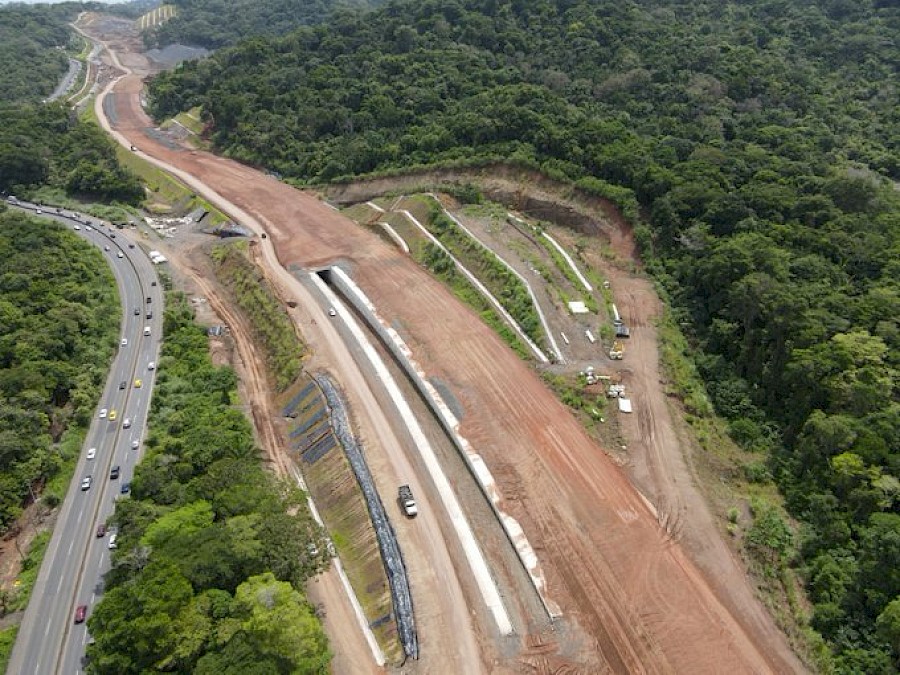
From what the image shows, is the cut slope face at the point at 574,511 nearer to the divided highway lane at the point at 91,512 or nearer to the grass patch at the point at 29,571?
the divided highway lane at the point at 91,512

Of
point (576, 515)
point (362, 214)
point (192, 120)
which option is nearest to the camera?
point (576, 515)

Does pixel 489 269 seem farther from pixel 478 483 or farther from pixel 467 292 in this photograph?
pixel 478 483

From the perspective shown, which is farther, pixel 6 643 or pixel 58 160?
pixel 58 160

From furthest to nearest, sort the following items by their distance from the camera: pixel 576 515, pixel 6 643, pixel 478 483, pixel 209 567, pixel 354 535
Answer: pixel 478 483 < pixel 354 535 < pixel 576 515 < pixel 6 643 < pixel 209 567

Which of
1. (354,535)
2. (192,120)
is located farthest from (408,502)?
(192,120)

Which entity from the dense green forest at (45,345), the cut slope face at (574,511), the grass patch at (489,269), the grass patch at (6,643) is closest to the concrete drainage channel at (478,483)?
the cut slope face at (574,511)

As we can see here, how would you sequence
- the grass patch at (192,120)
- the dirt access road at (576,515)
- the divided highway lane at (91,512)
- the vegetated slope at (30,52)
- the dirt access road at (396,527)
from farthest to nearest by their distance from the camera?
the vegetated slope at (30,52), the grass patch at (192,120), the dirt access road at (396,527), the divided highway lane at (91,512), the dirt access road at (576,515)

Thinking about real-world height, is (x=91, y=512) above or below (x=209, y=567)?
below

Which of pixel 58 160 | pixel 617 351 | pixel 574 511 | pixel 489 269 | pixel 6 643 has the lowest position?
pixel 574 511
